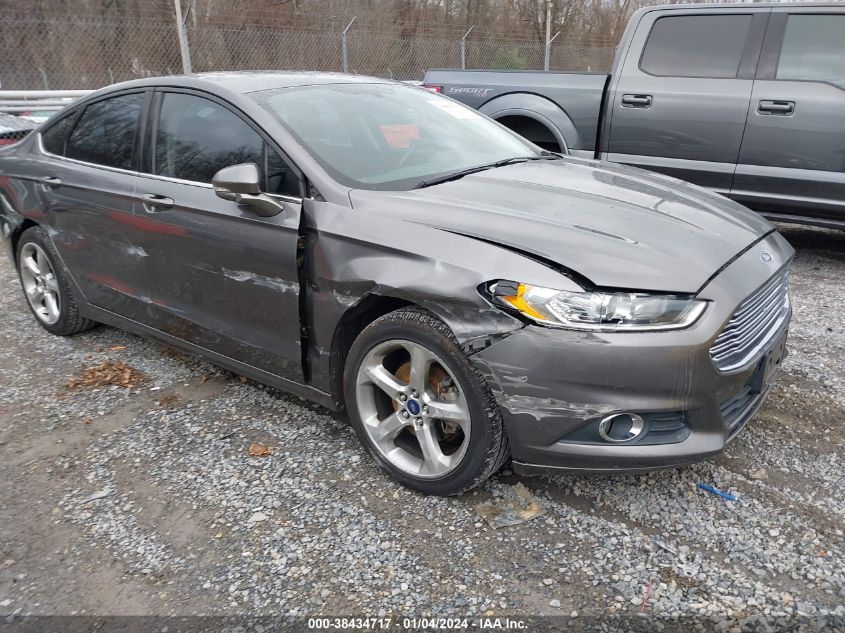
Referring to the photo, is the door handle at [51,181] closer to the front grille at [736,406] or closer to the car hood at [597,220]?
the car hood at [597,220]

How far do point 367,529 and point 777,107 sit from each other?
4841 millimetres

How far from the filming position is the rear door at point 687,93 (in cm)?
552

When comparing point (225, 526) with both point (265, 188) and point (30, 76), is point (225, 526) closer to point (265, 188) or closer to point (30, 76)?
point (265, 188)

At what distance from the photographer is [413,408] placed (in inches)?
104

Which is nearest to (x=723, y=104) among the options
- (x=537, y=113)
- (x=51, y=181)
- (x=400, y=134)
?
(x=537, y=113)

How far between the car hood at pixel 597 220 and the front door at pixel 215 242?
461 mm

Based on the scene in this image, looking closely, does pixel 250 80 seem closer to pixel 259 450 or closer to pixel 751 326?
A: pixel 259 450

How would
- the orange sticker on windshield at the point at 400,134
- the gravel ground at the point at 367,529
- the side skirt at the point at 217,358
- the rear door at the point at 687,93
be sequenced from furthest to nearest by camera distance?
1. the rear door at the point at 687,93
2. the orange sticker on windshield at the point at 400,134
3. the side skirt at the point at 217,358
4. the gravel ground at the point at 367,529

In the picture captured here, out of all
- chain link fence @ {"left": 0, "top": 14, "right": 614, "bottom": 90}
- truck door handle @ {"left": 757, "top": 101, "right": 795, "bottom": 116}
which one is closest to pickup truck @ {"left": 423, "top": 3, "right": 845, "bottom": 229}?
truck door handle @ {"left": 757, "top": 101, "right": 795, "bottom": 116}

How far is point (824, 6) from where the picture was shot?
206 inches

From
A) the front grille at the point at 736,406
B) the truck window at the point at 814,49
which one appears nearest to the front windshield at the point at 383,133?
the front grille at the point at 736,406

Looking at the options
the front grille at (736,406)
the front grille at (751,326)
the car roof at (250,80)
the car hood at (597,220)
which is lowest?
the front grille at (736,406)

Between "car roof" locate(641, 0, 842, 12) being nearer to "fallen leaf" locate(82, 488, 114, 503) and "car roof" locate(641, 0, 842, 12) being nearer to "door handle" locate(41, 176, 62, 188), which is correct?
"door handle" locate(41, 176, 62, 188)

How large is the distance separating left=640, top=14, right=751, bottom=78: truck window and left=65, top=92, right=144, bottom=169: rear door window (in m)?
4.40
